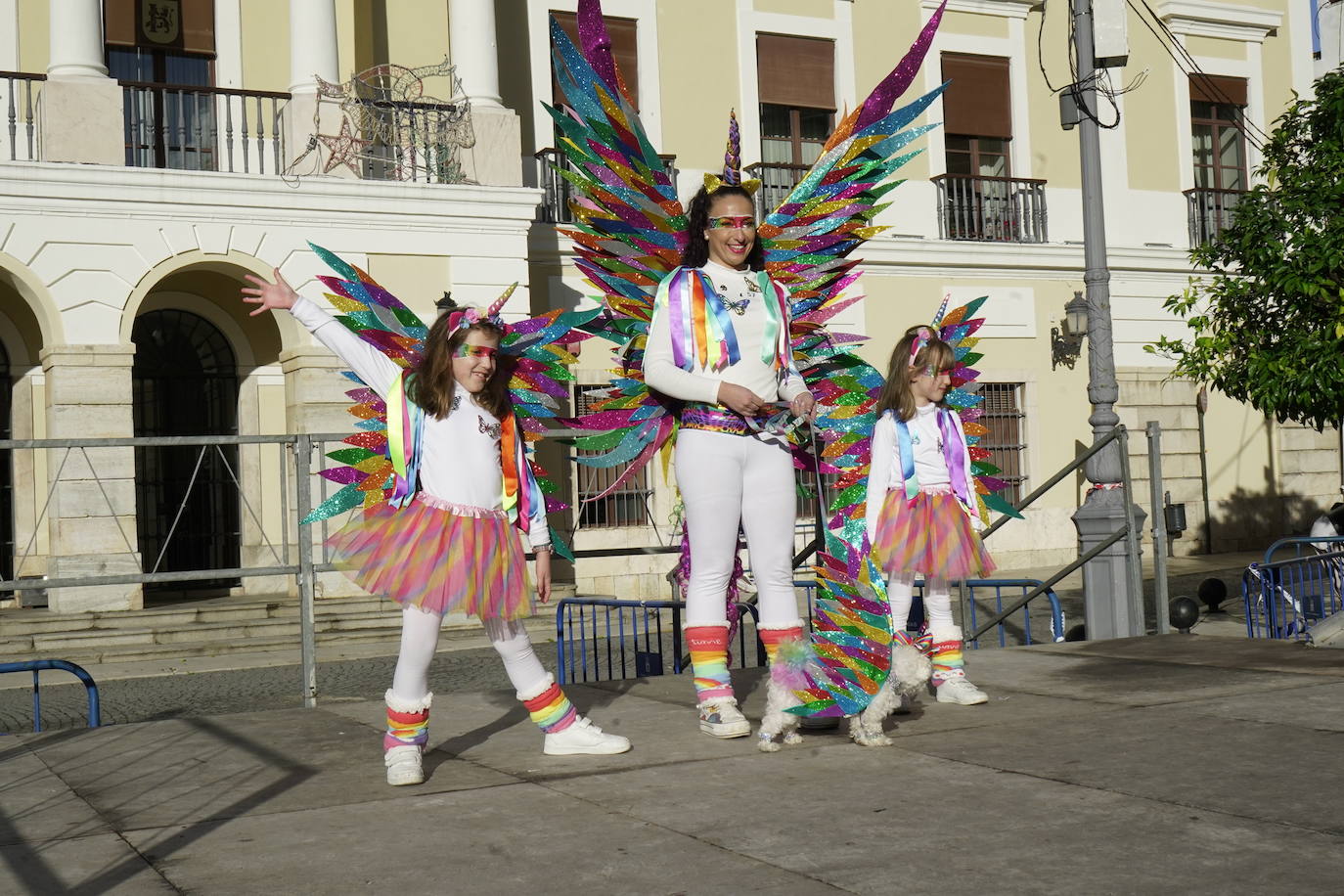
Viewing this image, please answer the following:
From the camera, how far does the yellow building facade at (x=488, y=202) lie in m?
15.3

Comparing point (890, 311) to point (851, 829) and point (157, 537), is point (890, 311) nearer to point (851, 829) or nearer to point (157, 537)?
point (157, 537)

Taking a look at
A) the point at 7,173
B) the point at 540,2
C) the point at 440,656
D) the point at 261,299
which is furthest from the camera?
the point at 540,2

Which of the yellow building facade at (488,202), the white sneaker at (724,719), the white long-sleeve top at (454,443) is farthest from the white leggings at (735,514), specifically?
the yellow building facade at (488,202)

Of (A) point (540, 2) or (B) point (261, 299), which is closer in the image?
(B) point (261, 299)

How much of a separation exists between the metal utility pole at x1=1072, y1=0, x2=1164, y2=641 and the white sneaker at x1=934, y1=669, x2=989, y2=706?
122 inches

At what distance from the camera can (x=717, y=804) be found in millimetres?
4395

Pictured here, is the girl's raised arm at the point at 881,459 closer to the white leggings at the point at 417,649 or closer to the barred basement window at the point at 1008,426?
the white leggings at the point at 417,649

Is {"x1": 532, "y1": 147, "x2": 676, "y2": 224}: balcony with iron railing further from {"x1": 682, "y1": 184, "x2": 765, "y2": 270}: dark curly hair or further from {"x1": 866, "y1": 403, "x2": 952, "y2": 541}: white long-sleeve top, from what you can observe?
{"x1": 682, "y1": 184, "x2": 765, "y2": 270}: dark curly hair

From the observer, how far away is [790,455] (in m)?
5.47

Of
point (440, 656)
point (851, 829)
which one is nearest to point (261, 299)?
point (851, 829)

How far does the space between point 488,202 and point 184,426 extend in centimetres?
441

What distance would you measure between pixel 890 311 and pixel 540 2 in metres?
6.26

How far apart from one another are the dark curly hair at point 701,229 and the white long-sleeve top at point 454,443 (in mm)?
1064

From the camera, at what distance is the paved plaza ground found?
3.62 metres
